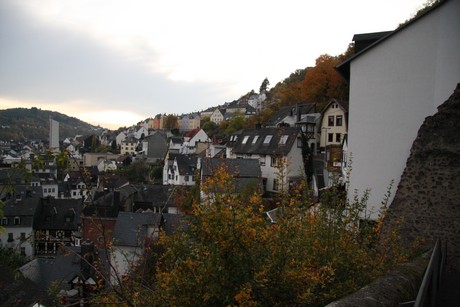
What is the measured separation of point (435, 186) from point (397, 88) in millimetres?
3201

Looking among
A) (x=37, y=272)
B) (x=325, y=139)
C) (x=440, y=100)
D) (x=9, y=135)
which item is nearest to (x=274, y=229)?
(x=440, y=100)

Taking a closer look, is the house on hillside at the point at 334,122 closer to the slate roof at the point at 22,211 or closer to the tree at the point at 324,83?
the tree at the point at 324,83

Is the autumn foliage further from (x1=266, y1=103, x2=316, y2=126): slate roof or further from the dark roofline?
(x1=266, y1=103, x2=316, y2=126): slate roof

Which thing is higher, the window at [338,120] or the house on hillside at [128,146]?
the window at [338,120]

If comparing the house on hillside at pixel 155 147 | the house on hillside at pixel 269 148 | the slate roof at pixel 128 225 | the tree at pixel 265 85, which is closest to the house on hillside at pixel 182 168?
the house on hillside at pixel 269 148

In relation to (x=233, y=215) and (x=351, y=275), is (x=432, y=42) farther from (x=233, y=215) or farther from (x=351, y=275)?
(x=233, y=215)

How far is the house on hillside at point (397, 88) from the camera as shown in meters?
9.57

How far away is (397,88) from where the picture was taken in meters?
10.5

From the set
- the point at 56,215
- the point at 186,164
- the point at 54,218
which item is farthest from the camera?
the point at 186,164

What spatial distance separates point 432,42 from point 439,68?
80 centimetres

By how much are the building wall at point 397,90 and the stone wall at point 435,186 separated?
2.37ft

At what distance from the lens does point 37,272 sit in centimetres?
2231

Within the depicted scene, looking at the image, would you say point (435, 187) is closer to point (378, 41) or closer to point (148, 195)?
point (378, 41)

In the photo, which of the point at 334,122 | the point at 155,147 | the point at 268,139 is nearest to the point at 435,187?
the point at 268,139
